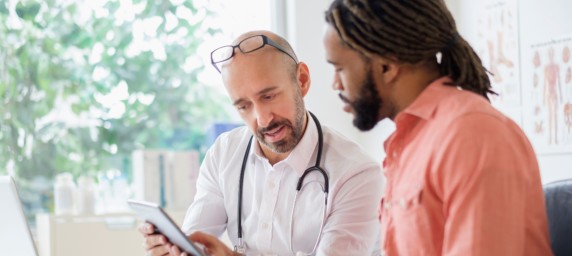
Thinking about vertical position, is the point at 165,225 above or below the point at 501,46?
below

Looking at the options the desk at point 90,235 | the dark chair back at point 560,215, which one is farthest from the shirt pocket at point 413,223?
the desk at point 90,235

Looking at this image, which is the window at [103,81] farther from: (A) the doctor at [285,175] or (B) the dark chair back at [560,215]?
(B) the dark chair back at [560,215]

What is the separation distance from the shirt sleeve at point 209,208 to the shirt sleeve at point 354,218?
363 millimetres

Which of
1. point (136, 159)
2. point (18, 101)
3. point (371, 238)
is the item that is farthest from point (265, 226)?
point (18, 101)

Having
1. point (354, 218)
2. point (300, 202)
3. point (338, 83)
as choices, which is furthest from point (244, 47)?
point (338, 83)

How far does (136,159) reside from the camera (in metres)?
3.57

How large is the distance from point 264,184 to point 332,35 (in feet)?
2.67

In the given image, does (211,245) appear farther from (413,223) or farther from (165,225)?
(413,223)

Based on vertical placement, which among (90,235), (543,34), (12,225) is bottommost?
(90,235)

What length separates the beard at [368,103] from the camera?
1.42m

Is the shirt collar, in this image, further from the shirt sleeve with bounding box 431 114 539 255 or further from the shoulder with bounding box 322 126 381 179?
the shirt sleeve with bounding box 431 114 539 255

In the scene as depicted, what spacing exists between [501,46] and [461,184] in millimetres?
1678

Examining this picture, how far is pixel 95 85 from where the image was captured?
366 cm

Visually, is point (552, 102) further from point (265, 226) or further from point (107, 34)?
point (107, 34)
